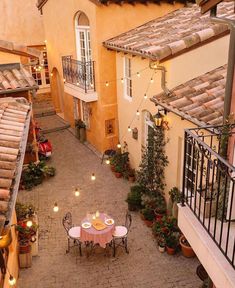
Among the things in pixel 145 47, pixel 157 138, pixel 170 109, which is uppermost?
pixel 145 47

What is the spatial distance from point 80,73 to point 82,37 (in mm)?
1766

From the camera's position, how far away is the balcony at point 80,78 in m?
15.5

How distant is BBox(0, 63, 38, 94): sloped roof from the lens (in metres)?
11.8

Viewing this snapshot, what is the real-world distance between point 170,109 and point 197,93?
904mm

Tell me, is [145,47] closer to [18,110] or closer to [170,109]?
[170,109]

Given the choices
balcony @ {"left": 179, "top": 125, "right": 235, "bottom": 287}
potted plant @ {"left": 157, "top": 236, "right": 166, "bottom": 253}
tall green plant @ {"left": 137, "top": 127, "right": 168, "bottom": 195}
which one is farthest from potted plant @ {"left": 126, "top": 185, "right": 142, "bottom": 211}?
balcony @ {"left": 179, "top": 125, "right": 235, "bottom": 287}

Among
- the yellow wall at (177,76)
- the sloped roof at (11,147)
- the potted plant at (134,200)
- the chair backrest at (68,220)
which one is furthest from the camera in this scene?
the potted plant at (134,200)

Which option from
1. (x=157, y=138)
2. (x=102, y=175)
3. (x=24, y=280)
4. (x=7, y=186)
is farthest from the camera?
(x=102, y=175)

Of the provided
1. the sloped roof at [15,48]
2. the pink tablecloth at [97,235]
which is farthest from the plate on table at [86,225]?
the sloped roof at [15,48]

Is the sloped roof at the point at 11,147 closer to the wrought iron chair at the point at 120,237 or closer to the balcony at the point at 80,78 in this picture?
the wrought iron chair at the point at 120,237

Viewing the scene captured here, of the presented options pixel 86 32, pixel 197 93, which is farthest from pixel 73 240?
pixel 86 32

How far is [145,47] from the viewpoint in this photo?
11453 millimetres

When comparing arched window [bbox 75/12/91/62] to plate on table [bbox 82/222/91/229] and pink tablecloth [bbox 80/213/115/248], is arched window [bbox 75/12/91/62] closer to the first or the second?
plate on table [bbox 82/222/91/229]

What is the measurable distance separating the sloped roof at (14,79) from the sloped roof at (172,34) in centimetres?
358
